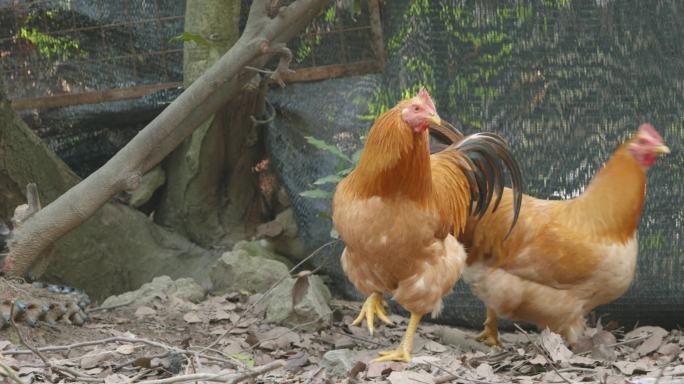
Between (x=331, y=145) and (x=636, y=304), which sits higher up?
(x=331, y=145)

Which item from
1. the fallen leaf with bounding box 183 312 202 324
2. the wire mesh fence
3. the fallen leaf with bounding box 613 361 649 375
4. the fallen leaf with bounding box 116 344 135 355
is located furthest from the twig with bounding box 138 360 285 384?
the wire mesh fence

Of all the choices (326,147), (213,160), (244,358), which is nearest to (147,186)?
(213,160)

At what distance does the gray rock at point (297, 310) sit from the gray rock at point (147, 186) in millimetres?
1501

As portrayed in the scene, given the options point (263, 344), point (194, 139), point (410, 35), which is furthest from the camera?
point (194, 139)

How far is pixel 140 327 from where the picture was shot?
478 cm

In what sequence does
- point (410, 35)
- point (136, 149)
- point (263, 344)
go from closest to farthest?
1. point (263, 344)
2. point (136, 149)
3. point (410, 35)

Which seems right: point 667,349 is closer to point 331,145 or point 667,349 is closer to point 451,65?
point 451,65

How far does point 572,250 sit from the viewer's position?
4488 mm

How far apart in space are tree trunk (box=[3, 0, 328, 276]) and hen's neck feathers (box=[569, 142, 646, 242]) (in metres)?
1.73

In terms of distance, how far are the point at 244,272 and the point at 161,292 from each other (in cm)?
51

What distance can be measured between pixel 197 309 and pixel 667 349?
249 cm

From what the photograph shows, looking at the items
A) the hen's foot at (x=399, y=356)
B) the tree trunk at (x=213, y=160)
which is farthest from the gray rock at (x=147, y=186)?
the hen's foot at (x=399, y=356)

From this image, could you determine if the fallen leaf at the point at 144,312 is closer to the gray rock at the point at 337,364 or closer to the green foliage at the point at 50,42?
the gray rock at the point at 337,364

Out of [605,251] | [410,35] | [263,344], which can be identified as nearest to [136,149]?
[263,344]
